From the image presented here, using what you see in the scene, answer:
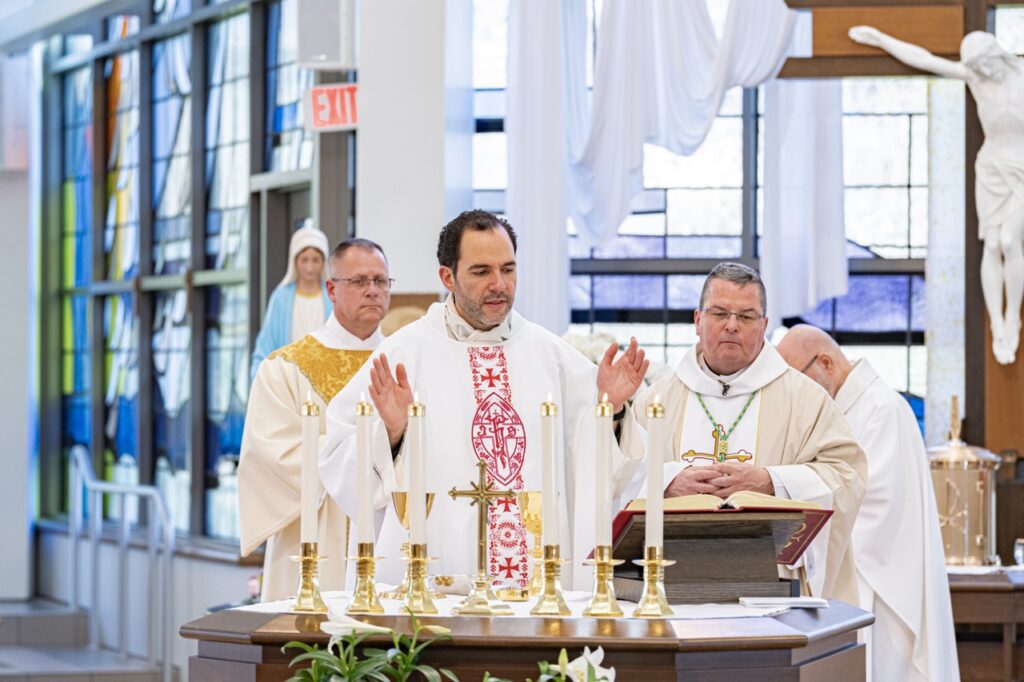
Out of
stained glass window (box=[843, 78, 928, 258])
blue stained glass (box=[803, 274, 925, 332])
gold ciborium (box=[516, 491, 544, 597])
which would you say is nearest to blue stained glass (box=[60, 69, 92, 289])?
blue stained glass (box=[803, 274, 925, 332])

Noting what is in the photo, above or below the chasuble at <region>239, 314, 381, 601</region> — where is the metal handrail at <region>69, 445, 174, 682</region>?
below

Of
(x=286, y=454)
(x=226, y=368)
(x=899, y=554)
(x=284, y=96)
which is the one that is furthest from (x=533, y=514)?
(x=226, y=368)

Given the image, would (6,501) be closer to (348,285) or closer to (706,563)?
(348,285)

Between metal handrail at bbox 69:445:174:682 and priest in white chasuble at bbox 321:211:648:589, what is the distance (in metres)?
5.28

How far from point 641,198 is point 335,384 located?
4.05 meters

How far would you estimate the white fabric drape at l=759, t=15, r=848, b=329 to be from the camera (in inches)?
319

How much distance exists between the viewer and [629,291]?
9219 millimetres

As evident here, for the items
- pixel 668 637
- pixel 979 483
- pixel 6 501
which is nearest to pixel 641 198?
pixel 979 483

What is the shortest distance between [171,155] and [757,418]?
21.9ft

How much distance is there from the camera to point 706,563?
3447mm

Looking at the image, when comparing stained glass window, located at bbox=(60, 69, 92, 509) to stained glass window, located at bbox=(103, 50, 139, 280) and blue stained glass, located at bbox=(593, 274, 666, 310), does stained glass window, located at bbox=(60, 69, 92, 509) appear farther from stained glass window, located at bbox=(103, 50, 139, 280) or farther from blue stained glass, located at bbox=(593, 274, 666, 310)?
blue stained glass, located at bbox=(593, 274, 666, 310)

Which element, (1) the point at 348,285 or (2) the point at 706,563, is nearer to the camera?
(2) the point at 706,563

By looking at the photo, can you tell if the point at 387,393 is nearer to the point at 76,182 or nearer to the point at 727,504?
the point at 727,504

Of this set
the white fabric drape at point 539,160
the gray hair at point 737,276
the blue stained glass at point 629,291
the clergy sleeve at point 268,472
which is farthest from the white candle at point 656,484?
the blue stained glass at point 629,291
